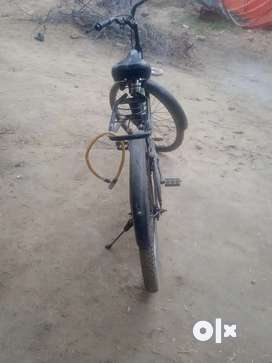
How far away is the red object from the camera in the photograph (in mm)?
7630

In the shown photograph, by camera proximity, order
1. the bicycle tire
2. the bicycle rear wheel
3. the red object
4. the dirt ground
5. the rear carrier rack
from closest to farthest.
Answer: the bicycle rear wheel
the dirt ground
the rear carrier rack
the bicycle tire
the red object

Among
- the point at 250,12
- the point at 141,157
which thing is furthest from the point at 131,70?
the point at 250,12

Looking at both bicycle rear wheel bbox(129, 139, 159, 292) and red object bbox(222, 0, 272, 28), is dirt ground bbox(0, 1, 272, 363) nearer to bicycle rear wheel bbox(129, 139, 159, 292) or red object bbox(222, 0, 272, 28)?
bicycle rear wheel bbox(129, 139, 159, 292)

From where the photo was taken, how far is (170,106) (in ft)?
11.4

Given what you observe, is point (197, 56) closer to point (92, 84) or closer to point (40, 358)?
point (92, 84)

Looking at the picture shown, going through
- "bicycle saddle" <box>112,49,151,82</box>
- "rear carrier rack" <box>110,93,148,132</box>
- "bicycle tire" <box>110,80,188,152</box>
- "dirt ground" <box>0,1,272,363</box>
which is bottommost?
"dirt ground" <box>0,1,272,363</box>

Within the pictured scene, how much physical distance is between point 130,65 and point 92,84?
284 centimetres

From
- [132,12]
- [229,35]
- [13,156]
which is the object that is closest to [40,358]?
[13,156]

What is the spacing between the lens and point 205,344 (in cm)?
224

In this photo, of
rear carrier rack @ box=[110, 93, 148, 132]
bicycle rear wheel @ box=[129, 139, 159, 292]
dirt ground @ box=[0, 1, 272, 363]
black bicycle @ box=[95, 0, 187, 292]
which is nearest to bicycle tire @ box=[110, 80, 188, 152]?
black bicycle @ box=[95, 0, 187, 292]

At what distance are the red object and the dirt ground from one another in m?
3.17

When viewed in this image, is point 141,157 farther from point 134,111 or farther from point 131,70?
point 131,70

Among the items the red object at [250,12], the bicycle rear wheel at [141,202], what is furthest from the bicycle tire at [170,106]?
the red object at [250,12]

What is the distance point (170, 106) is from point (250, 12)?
544 centimetres
